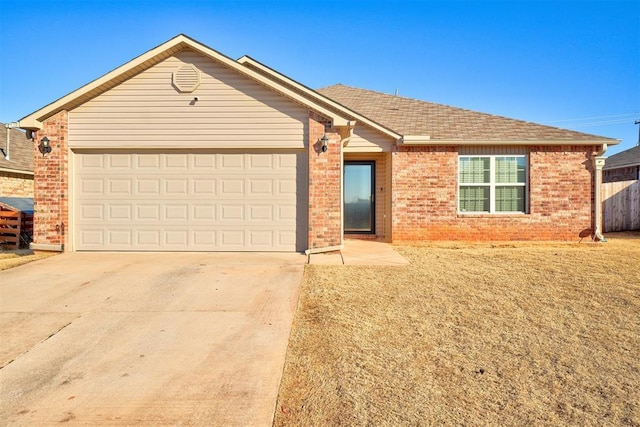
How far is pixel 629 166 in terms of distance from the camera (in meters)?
18.4

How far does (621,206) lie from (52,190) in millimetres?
19881

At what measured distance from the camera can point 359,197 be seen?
12.5 m

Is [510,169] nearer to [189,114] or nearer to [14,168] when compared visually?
[189,114]

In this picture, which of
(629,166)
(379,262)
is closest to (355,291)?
(379,262)

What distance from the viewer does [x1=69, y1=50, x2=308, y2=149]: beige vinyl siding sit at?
882 cm

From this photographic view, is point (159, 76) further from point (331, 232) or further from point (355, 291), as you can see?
point (355, 291)

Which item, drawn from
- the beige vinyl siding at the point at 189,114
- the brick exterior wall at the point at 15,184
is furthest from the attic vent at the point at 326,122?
the brick exterior wall at the point at 15,184

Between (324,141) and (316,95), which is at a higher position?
(316,95)

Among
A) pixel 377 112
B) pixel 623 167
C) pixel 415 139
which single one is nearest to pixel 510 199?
pixel 415 139

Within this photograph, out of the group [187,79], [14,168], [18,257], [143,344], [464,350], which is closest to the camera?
[464,350]

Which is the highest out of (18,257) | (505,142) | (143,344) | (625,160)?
(625,160)

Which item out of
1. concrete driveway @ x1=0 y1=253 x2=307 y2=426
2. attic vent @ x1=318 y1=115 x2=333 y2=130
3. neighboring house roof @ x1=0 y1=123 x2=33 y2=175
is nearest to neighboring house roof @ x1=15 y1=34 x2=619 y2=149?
attic vent @ x1=318 y1=115 x2=333 y2=130

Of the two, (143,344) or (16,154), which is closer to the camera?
(143,344)

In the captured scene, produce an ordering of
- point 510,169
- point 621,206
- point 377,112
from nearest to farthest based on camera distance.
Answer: point 510,169
point 377,112
point 621,206
